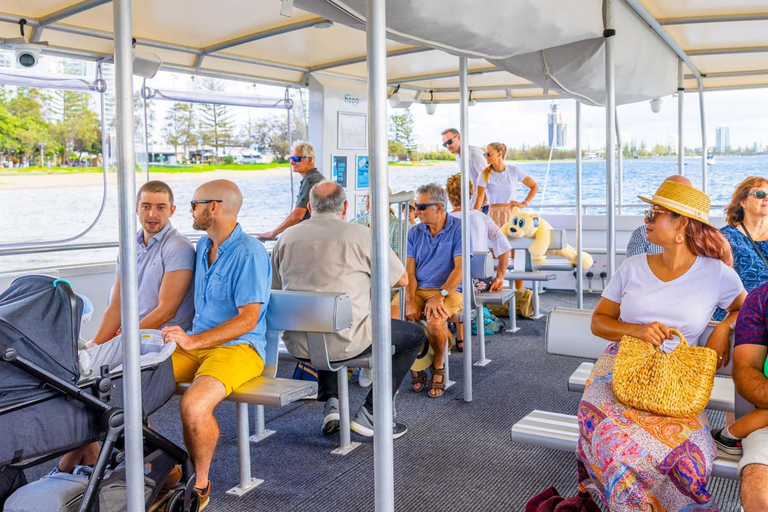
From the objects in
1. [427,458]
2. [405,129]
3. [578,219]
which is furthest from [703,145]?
[405,129]

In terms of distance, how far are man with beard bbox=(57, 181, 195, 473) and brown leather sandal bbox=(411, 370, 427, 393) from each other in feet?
5.95

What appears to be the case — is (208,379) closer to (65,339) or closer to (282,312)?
(282,312)

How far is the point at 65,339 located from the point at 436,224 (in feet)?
10.2

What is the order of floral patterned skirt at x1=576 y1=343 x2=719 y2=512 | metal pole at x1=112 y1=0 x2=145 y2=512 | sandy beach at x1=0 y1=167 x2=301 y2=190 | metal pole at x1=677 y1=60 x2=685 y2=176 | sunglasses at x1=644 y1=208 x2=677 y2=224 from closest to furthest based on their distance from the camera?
metal pole at x1=112 y1=0 x2=145 y2=512
floral patterned skirt at x1=576 y1=343 x2=719 y2=512
sunglasses at x1=644 y1=208 x2=677 y2=224
metal pole at x1=677 y1=60 x2=685 y2=176
sandy beach at x1=0 y1=167 x2=301 y2=190

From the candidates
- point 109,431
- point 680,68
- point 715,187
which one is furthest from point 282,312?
point 715,187

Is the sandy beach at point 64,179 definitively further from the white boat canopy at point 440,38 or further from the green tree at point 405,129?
the white boat canopy at point 440,38

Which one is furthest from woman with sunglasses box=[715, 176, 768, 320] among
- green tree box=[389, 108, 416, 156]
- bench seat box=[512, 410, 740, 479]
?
green tree box=[389, 108, 416, 156]

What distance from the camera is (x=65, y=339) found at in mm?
2320

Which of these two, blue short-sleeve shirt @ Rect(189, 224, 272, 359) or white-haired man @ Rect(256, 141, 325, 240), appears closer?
blue short-sleeve shirt @ Rect(189, 224, 272, 359)

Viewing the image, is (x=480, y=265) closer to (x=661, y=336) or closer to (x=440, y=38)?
(x=661, y=336)

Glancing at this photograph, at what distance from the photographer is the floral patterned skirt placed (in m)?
2.30

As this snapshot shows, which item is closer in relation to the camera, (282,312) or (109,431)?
(109,431)

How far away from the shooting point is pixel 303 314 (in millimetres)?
3359

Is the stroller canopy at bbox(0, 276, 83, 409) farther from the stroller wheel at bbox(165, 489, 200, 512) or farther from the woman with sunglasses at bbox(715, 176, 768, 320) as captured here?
the woman with sunglasses at bbox(715, 176, 768, 320)
